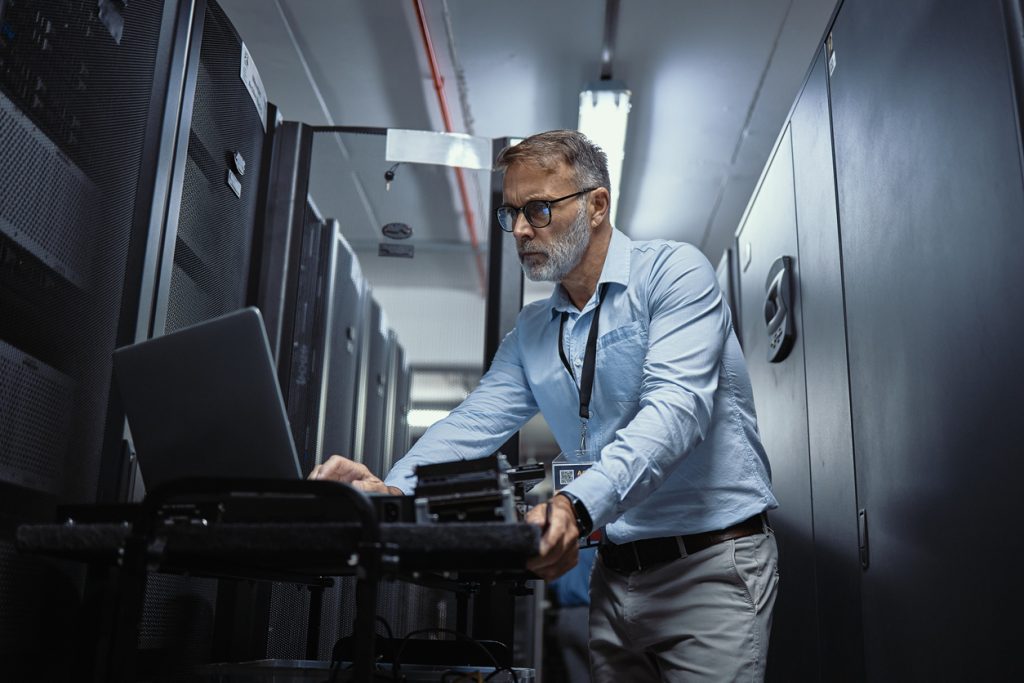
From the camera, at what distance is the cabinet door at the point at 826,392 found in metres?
1.89

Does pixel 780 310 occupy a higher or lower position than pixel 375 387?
higher

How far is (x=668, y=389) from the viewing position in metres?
1.35

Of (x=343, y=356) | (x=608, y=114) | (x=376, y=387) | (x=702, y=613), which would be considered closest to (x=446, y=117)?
(x=608, y=114)

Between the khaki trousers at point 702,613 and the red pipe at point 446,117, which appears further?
the red pipe at point 446,117

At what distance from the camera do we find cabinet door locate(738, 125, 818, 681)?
2244 mm

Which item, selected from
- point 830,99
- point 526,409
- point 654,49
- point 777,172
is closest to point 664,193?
point 654,49

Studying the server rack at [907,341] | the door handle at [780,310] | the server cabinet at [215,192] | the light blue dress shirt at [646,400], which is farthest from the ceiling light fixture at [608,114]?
the light blue dress shirt at [646,400]

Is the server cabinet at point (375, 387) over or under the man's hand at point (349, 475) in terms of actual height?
over

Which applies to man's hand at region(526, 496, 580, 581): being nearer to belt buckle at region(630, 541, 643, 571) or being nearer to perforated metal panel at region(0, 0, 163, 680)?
belt buckle at region(630, 541, 643, 571)

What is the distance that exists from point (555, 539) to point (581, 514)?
0.44 ft

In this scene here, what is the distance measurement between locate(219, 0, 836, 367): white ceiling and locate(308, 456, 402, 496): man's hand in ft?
3.71

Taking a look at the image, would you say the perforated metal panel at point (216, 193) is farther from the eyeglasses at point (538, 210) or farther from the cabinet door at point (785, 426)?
the cabinet door at point (785, 426)

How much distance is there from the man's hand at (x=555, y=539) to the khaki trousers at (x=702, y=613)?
52 centimetres

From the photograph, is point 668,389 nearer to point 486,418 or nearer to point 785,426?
point 486,418
